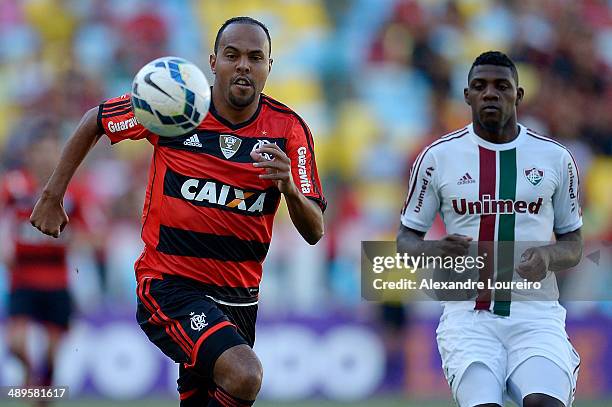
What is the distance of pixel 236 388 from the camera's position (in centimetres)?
581

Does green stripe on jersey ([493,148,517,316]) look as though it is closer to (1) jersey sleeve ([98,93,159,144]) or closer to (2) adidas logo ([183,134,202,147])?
(2) adidas logo ([183,134,202,147])

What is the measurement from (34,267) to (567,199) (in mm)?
6067

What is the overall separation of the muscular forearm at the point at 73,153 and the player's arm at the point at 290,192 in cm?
105

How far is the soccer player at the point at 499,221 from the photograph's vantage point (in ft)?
20.4

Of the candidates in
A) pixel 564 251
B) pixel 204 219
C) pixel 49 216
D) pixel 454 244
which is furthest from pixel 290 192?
pixel 564 251

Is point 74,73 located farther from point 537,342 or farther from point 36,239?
point 537,342

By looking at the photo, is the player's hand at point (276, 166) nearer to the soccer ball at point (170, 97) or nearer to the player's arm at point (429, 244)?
the soccer ball at point (170, 97)

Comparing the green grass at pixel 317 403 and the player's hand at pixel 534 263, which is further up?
the player's hand at pixel 534 263

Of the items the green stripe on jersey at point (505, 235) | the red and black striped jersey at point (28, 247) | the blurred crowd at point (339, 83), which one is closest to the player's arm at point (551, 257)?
the green stripe on jersey at point (505, 235)

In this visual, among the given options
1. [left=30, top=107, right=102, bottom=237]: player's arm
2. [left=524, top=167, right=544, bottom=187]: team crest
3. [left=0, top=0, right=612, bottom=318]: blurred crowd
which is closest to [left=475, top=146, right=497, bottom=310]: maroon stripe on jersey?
[left=524, top=167, right=544, bottom=187]: team crest

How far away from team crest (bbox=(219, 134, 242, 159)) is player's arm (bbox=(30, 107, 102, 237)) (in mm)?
727

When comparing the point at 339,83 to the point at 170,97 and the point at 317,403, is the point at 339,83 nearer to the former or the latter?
the point at 317,403

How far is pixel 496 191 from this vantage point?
6.58 metres

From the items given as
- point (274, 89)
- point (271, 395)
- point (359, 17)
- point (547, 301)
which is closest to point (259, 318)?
point (271, 395)
